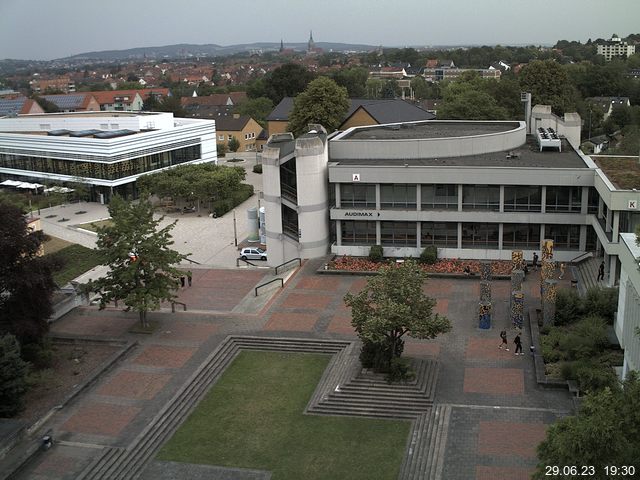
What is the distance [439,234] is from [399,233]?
2.32 metres

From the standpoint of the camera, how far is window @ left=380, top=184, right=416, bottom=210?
136 ft

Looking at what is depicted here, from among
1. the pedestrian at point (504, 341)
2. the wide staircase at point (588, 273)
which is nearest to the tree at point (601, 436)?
the pedestrian at point (504, 341)

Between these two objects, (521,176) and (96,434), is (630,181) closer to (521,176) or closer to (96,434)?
(521,176)

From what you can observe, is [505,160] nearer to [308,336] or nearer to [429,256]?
[429,256]

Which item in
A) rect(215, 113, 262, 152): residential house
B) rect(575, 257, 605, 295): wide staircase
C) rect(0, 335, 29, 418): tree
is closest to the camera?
rect(0, 335, 29, 418): tree

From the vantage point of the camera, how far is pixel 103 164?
64312mm

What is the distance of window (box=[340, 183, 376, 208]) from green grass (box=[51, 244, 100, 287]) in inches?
590

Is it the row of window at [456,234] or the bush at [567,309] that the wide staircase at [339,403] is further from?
the row of window at [456,234]

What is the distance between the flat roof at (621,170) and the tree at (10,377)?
27749 mm

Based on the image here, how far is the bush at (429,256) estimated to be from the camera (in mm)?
40406

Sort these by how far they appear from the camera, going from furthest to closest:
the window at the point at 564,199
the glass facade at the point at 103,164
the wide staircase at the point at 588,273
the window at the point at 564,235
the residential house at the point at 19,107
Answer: the residential house at the point at 19,107 → the glass facade at the point at 103,164 → the window at the point at 564,235 → the window at the point at 564,199 → the wide staircase at the point at 588,273

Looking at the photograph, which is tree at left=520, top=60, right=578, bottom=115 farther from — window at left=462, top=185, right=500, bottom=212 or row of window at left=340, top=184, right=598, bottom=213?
window at left=462, top=185, right=500, bottom=212

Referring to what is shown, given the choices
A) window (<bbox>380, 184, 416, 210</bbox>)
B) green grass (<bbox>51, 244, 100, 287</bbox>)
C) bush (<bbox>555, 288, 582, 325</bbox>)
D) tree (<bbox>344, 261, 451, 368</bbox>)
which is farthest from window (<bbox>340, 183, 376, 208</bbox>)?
green grass (<bbox>51, 244, 100, 287</bbox>)

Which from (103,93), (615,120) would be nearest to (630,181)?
(615,120)
